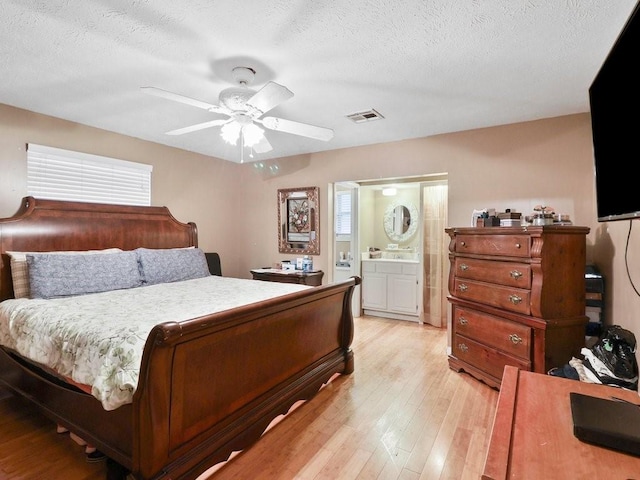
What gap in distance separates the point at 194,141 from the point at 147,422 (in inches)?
132

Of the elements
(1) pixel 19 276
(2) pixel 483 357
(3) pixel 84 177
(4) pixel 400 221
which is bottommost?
(2) pixel 483 357

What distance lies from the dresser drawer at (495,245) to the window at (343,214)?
6.72ft

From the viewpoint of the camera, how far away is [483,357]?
9.08 feet

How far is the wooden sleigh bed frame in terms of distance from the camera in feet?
4.78

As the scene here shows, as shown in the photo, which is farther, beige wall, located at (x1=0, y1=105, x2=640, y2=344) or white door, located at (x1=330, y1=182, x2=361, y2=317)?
white door, located at (x1=330, y1=182, x2=361, y2=317)

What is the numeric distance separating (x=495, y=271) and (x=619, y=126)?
5.56ft

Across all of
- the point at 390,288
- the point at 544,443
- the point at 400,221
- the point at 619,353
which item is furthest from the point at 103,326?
the point at 400,221

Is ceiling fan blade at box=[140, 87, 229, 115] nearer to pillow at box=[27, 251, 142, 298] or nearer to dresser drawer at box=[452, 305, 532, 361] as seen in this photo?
pillow at box=[27, 251, 142, 298]

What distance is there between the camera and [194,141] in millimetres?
3998

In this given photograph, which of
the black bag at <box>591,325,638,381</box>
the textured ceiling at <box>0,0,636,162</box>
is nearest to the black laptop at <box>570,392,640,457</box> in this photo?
the black bag at <box>591,325,638,381</box>

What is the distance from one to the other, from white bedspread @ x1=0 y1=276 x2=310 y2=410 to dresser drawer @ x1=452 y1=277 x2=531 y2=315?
60.6 inches

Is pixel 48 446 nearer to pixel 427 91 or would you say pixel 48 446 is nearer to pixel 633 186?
pixel 633 186

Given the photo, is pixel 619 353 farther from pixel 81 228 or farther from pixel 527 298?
pixel 81 228

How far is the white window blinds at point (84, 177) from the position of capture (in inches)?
120
